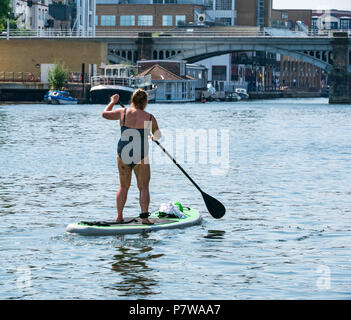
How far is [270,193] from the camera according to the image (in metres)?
23.3

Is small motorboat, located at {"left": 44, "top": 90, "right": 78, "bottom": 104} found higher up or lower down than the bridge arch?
lower down

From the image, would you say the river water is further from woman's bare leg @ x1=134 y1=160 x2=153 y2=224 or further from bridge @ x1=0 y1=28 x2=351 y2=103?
bridge @ x1=0 y1=28 x2=351 y2=103

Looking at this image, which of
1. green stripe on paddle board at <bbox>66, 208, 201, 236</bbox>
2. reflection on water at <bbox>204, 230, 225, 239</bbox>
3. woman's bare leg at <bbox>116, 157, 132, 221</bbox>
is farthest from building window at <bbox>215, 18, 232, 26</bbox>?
woman's bare leg at <bbox>116, 157, 132, 221</bbox>

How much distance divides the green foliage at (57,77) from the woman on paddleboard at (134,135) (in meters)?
86.6

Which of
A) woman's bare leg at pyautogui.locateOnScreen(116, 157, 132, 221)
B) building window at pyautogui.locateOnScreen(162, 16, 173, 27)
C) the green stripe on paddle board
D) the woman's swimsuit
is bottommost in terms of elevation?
the green stripe on paddle board

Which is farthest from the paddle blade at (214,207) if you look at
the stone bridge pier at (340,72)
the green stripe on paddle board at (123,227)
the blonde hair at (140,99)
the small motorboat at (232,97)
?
the small motorboat at (232,97)

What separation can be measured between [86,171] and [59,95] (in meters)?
69.2

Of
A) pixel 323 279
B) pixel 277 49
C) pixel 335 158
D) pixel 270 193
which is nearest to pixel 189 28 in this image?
pixel 277 49

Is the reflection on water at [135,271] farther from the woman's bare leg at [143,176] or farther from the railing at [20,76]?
the railing at [20,76]

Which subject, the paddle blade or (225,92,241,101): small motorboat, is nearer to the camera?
the paddle blade

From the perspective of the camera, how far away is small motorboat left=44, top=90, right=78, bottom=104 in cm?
9762

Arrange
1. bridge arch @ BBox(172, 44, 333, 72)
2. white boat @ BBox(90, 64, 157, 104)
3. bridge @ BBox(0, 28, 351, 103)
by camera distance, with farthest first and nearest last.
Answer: bridge arch @ BBox(172, 44, 333, 72) → bridge @ BBox(0, 28, 351, 103) → white boat @ BBox(90, 64, 157, 104)

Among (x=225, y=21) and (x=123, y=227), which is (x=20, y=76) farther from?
→ (x=123, y=227)
